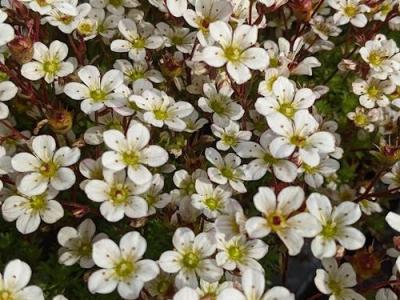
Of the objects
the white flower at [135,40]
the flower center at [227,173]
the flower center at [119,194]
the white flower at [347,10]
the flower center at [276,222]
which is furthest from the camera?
the white flower at [347,10]

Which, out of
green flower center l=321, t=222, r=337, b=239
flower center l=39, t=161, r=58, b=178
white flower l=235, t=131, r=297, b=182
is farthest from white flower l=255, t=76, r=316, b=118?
flower center l=39, t=161, r=58, b=178

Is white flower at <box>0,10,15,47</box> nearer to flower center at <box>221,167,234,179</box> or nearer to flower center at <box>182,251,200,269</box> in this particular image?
flower center at <box>221,167,234,179</box>

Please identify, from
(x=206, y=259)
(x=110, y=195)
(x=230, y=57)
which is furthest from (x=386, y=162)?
(x=110, y=195)

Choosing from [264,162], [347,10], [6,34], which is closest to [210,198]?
[264,162]

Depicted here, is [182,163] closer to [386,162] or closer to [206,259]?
[206,259]

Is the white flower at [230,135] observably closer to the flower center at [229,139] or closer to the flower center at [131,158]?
the flower center at [229,139]

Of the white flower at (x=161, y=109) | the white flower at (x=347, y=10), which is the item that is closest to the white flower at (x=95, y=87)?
the white flower at (x=161, y=109)
